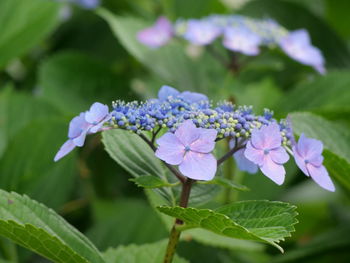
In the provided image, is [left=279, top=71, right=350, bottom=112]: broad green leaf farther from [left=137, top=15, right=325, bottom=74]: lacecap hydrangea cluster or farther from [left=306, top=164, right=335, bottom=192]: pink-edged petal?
[left=306, top=164, right=335, bottom=192]: pink-edged petal

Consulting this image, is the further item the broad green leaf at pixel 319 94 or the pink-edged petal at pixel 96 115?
the broad green leaf at pixel 319 94

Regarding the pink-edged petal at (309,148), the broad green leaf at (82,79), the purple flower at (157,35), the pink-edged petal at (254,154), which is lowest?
the broad green leaf at (82,79)

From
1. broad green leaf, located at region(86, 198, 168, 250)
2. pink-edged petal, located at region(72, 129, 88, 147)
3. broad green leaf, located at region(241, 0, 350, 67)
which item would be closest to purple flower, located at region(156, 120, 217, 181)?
pink-edged petal, located at region(72, 129, 88, 147)

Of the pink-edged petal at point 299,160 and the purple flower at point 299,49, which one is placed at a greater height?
the pink-edged petal at point 299,160

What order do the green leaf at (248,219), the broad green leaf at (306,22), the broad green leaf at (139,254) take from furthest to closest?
1. the broad green leaf at (306,22)
2. the broad green leaf at (139,254)
3. the green leaf at (248,219)

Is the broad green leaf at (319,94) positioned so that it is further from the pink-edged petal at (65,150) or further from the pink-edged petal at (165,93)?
the pink-edged petal at (65,150)

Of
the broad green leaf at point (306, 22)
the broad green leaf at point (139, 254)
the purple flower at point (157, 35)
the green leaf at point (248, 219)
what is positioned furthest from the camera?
the broad green leaf at point (306, 22)

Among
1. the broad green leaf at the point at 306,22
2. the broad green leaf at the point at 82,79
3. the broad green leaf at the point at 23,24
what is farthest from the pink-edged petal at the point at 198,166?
the broad green leaf at the point at 306,22
